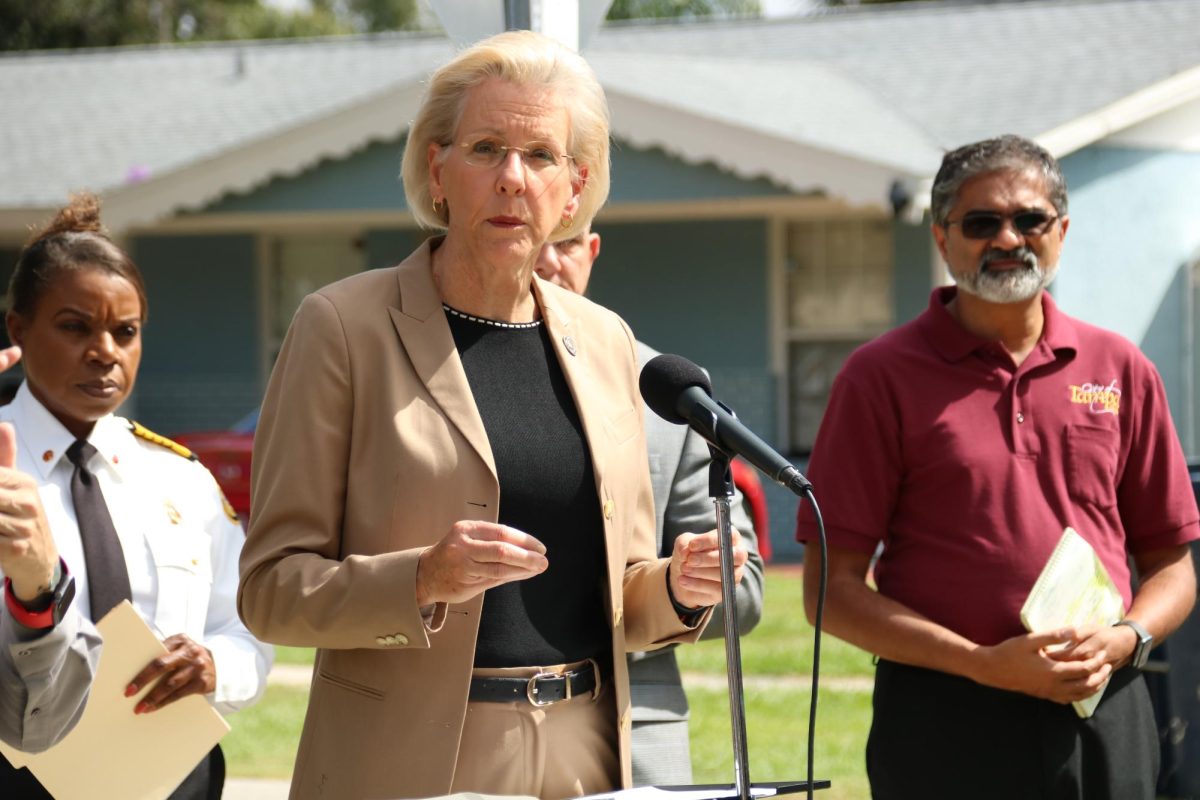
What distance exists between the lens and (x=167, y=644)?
3725 mm

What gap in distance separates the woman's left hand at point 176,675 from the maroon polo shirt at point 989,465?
144 cm

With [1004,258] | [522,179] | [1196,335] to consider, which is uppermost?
[522,179]

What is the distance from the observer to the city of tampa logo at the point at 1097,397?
398cm

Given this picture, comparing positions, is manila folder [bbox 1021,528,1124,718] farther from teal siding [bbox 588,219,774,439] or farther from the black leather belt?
teal siding [bbox 588,219,774,439]

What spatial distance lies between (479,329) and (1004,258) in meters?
1.50

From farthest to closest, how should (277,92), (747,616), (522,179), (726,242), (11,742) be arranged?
(277,92) → (726,242) → (747,616) → (522,179) → (11,742)

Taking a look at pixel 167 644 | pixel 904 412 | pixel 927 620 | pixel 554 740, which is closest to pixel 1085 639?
pixel 927 620

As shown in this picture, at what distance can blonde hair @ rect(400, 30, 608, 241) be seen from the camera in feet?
10.3

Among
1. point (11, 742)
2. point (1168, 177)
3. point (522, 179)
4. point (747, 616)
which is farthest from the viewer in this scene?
point (1168, 177)

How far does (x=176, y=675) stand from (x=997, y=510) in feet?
6.39

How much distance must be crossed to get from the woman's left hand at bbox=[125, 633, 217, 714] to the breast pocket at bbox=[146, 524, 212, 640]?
0.08 metres

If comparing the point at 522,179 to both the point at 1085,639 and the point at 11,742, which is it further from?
the point at 1085,639

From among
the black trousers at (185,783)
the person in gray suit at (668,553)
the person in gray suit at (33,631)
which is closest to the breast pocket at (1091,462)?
the person in gray suit at (668,553)

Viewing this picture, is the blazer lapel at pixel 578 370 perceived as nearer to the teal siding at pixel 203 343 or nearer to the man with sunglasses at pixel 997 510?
the man with sunglasses at pixel 997 510
